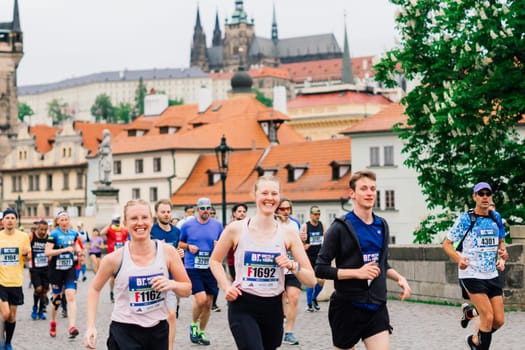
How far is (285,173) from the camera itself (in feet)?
207

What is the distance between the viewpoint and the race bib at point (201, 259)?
12.7m

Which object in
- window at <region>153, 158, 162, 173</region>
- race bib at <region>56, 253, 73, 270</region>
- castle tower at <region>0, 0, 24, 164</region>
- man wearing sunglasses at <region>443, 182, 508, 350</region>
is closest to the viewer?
man wearing sunglasses at <region>443, 182, 508, 350</region>

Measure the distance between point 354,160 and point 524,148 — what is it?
3708cm

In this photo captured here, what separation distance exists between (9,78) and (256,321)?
3728 inches

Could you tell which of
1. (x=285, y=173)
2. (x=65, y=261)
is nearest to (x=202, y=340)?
(x=65, y=261)

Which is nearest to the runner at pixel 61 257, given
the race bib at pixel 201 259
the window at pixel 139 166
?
the race bib at pixel 201 259

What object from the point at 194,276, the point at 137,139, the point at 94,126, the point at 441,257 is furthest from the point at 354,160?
the point at 194,276

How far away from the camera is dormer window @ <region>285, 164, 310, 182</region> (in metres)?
62.0

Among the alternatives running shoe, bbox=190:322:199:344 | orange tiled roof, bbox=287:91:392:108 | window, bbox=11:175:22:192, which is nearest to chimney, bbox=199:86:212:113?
window, bbox=11:175:22:192

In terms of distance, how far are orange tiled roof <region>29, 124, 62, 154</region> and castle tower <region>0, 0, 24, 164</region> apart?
4371 mm

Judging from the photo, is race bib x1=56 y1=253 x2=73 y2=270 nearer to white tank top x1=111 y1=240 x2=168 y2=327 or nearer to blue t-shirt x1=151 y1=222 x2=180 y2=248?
blue t-shirt x1=151 y1=222 x2=180 y2=248

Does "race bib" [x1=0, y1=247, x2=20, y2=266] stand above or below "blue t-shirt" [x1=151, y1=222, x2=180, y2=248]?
below

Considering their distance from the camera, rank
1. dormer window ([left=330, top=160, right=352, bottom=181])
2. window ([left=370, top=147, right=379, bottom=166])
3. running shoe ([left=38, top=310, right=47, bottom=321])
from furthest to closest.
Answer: dormer window ([left=330, top=160, right=352, bottom=181]) → window ([left=370, top=147, right=379, bottom=166]) → running shoe ([left=38, top=310, right=47, bottom=321])

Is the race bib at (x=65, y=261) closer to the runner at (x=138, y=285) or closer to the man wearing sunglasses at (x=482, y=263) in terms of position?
the man wearing sunglasses at (x=482, y=263)
